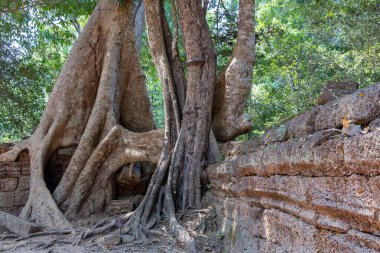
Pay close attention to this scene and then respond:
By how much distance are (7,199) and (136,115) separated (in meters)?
2.30

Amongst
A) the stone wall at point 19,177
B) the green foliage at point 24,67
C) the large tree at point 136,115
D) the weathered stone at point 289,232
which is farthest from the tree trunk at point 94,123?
the weathered stone at point 289,232

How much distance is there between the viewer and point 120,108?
6402 mm

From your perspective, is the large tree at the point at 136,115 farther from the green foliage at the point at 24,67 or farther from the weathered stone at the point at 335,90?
the green foliage at the point at 24,67

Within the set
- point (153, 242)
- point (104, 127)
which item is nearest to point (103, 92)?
point (104, 127)

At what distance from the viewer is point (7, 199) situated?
5961mm

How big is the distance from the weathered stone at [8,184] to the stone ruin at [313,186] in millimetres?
3855

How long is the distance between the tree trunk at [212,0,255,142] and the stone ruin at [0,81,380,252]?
152 cm

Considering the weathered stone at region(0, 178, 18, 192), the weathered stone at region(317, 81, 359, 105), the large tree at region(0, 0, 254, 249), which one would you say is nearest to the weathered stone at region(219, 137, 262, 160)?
the large tree at region(0, 0, 254, 249)

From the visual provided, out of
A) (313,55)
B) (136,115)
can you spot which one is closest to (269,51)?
(313,55)

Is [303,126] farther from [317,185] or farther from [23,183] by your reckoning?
[23,183]

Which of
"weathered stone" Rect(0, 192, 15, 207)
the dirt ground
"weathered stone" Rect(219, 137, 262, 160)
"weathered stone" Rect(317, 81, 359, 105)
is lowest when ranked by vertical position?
the dirt ground

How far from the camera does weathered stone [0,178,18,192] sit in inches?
234

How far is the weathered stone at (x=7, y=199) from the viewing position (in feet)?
19.4

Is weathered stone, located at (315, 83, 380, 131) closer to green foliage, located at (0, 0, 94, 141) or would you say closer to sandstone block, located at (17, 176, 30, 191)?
sandstone block, located at (17, 176, 30, 191)
